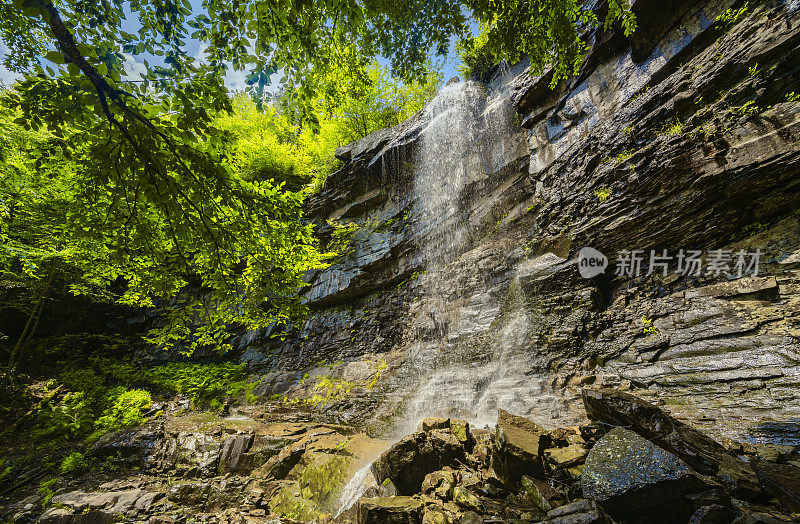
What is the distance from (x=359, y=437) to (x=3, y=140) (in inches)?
422

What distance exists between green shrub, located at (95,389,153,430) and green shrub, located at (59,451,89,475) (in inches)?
58.6

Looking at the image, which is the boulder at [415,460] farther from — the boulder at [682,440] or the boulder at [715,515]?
the boulder at [715,515]

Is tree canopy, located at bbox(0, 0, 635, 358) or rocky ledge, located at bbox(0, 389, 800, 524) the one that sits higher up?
tree canopy, located at bbox(0, 0, 635, 358)

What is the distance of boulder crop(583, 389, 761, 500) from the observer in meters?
2.59

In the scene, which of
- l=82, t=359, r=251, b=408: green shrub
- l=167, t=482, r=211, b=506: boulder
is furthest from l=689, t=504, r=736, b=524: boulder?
l=82, t=359, r=251, b=408: green shrub

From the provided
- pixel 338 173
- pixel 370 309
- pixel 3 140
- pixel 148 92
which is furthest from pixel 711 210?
pixel 3 140

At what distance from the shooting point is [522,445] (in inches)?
144

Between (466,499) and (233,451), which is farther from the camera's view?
(233,451)

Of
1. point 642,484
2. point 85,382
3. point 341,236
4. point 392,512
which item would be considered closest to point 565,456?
point 642,484

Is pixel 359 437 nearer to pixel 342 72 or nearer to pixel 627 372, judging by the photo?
pixel 627 372

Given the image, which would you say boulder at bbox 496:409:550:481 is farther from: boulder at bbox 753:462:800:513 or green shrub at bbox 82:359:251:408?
green shrub at bbox 82:359:251:408

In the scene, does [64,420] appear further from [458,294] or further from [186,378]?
[458,294]

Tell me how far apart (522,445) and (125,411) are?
1161 cm

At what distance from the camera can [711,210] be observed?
5.22 m
